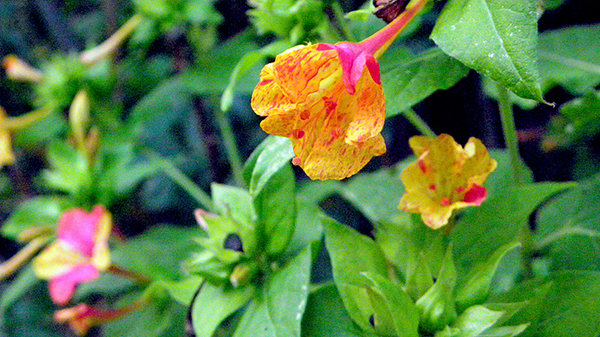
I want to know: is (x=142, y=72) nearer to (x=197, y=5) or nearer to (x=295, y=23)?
(x=197, y=5)

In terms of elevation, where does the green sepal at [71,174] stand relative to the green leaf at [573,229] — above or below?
above

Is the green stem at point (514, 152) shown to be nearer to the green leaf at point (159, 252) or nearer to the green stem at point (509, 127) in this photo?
the green stem at point (509, 127)

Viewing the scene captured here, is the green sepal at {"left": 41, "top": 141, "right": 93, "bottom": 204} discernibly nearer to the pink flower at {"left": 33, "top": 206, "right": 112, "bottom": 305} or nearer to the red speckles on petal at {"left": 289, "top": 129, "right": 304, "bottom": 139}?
the pink flower at {"left": 33, "top": 206, "right": 112, "bottom": 305}

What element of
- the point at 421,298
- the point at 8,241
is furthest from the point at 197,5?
the point at 8,241

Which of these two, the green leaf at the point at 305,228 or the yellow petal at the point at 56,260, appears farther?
the yellow petal at the point at 56,260

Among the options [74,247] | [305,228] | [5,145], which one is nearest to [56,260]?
[74,247]

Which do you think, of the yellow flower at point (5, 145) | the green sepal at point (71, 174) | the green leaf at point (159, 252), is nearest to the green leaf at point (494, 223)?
the green leaf at point (159, 252)

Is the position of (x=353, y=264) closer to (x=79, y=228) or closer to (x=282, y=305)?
(x=282, y=305)
